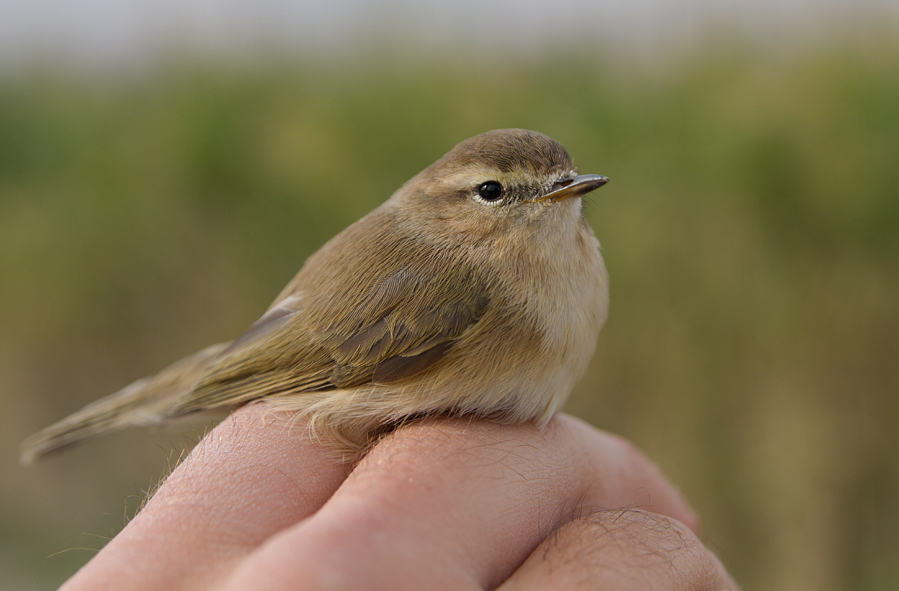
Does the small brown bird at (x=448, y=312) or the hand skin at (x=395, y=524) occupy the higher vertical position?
the small brown bird at (x=448, y=312)

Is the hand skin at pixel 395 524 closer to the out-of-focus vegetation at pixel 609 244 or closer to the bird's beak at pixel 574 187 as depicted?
the bird's beak at pixel 574 187

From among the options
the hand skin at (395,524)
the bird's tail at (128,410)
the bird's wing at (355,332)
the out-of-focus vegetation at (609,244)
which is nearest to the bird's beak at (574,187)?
the bird's wing at (355,332)

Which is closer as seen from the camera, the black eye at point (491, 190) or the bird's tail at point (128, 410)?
the black eye at point (491, 190)

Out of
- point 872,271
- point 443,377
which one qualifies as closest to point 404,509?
point 443,377

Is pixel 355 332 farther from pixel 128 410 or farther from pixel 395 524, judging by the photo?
pixel 128 410

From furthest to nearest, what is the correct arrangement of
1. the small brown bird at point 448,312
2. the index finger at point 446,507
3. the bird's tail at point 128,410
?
1. the bird's tail at point 128,410
2. the small brown bird at point 448,312
3. the index finger at point 446,507

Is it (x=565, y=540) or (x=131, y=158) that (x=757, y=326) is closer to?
(x=565, y=540)
